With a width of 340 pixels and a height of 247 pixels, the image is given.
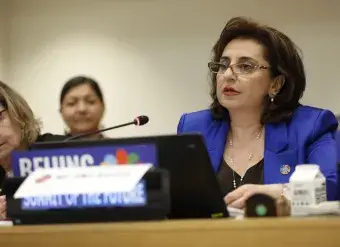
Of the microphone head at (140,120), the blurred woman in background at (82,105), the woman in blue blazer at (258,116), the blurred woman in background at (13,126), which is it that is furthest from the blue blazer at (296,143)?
the blurred woman in background at (82,105)

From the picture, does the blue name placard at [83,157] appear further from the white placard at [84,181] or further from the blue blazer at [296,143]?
the blue blazer at [296,143]

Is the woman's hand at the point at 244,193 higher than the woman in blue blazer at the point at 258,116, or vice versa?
the woman in blue blazer at the point at 258,116

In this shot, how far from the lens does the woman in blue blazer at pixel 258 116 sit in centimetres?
174

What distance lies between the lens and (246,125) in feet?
6.18

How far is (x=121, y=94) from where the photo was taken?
3715mm

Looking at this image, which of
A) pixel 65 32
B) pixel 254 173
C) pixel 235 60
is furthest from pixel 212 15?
pixel 254 173

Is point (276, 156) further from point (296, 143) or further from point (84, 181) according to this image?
point (84, 181)

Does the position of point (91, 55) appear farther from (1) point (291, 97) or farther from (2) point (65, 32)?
(1) point (291, 97)

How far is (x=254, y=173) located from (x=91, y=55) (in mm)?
2252

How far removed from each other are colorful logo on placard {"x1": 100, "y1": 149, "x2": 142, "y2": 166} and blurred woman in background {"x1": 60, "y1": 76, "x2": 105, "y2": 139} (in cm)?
213

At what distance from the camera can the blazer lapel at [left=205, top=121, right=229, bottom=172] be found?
181 centimetres

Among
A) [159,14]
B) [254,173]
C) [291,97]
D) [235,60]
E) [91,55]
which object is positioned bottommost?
[254,173]

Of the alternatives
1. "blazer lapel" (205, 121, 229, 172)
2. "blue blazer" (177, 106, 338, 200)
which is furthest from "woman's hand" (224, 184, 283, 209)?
"blazer lapel" (205, 121, 229, 172)

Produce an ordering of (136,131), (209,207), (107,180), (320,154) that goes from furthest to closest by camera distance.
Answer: (136,131)
(320,154)
(209,207)
(107,180)
